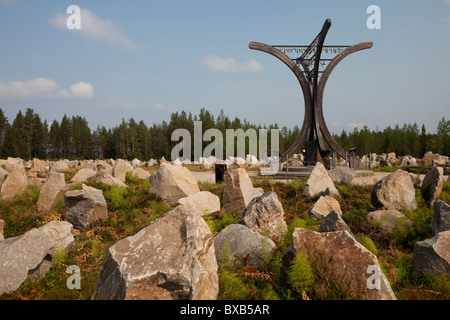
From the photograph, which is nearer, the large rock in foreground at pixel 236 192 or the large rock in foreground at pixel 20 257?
the large rock in foreground at pixel 20 257

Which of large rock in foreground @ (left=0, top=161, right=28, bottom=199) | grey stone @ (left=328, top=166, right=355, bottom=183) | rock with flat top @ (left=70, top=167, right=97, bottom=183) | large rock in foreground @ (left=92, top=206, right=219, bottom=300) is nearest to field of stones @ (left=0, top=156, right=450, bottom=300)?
large rock in foreground @ (left=92, top=206, right=219, bottom=300)

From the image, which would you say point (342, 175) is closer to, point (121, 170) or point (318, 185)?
point (318, 185)

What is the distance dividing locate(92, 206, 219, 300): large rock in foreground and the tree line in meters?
52.5

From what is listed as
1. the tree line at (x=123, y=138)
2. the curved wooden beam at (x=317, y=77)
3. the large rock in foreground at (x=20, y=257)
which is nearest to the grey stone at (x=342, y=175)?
the curved wooden beam at (x=317, y=77)

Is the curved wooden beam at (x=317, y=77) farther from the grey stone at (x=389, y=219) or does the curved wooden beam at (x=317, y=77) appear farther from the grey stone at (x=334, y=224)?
the grey stone at (x=334, y=224)

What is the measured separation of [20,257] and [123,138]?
236 feet

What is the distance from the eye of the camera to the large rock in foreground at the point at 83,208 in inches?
309

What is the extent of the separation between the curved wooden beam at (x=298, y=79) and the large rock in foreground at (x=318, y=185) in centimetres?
864

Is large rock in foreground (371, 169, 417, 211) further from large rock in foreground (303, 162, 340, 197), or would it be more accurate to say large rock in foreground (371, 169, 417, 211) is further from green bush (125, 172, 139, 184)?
green bush (125, 172, 139, 184)

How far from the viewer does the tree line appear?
58.5 metres

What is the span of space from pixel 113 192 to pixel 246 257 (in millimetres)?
6330
